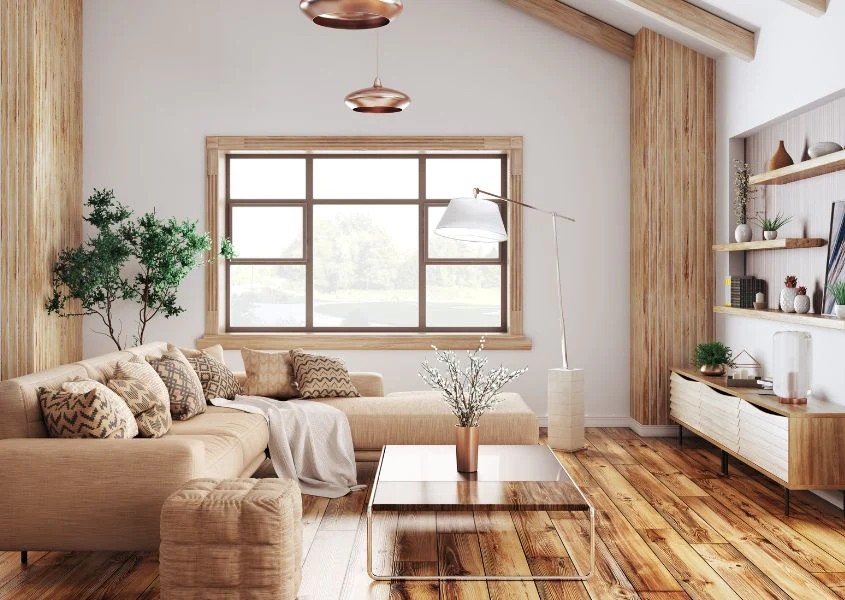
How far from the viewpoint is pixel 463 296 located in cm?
731

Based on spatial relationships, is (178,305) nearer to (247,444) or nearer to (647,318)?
(247,444)

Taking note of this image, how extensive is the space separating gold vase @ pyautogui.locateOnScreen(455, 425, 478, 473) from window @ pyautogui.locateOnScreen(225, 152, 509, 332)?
3.39 m

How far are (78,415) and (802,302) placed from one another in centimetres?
405

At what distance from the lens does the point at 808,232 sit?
5133mm

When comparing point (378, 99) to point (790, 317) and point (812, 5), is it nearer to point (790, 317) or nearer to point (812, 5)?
point (812, 5)

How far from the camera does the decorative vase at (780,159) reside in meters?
5.17

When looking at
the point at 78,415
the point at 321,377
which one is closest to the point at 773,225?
the point at 321,377

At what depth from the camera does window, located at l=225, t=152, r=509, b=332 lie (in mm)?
7262

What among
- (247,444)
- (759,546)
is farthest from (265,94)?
(759,546)

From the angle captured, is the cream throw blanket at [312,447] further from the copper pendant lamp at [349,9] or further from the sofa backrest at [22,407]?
the copper pendant lamp at [349,9]

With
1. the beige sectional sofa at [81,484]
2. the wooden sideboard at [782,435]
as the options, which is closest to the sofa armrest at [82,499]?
the beige sectional sofa at [81,484]

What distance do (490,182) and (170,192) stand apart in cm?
277

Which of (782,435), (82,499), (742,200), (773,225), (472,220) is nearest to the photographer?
(82,499)

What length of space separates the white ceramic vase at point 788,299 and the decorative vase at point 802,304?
86 millimetres
